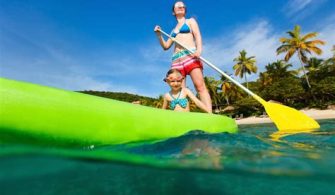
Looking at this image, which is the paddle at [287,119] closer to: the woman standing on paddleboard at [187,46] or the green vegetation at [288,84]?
the woman standing on paddleboard at [187,46]

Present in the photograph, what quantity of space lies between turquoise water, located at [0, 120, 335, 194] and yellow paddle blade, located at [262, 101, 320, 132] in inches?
92.0

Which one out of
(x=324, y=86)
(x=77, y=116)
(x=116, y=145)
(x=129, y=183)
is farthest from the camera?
(x=324, y=86)

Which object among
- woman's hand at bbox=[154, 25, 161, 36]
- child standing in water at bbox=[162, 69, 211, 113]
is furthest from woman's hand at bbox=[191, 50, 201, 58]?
woman's hand at bbox=[154, 25, 161, 36]

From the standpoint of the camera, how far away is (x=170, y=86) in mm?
4230

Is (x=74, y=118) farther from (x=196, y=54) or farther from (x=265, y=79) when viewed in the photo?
(x=265, y=79)

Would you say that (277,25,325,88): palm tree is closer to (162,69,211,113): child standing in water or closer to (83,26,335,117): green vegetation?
(83,26,335,117): green vegetation

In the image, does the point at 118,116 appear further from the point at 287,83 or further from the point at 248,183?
the point at 287,83

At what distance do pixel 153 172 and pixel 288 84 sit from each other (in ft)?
111

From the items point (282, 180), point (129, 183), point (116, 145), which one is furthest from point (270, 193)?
point (116, 145)

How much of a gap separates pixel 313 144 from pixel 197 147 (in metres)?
1.15

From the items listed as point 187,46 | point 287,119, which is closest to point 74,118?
point 187,46

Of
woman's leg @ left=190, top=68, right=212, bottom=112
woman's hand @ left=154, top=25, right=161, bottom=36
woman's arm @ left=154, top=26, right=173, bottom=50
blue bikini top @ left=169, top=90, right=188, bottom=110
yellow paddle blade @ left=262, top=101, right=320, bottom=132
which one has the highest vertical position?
woman's hand @ left=154, top=25, right=161, bottom=36

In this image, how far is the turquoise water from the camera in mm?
2062

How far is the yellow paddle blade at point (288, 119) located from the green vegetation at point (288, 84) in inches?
1113
